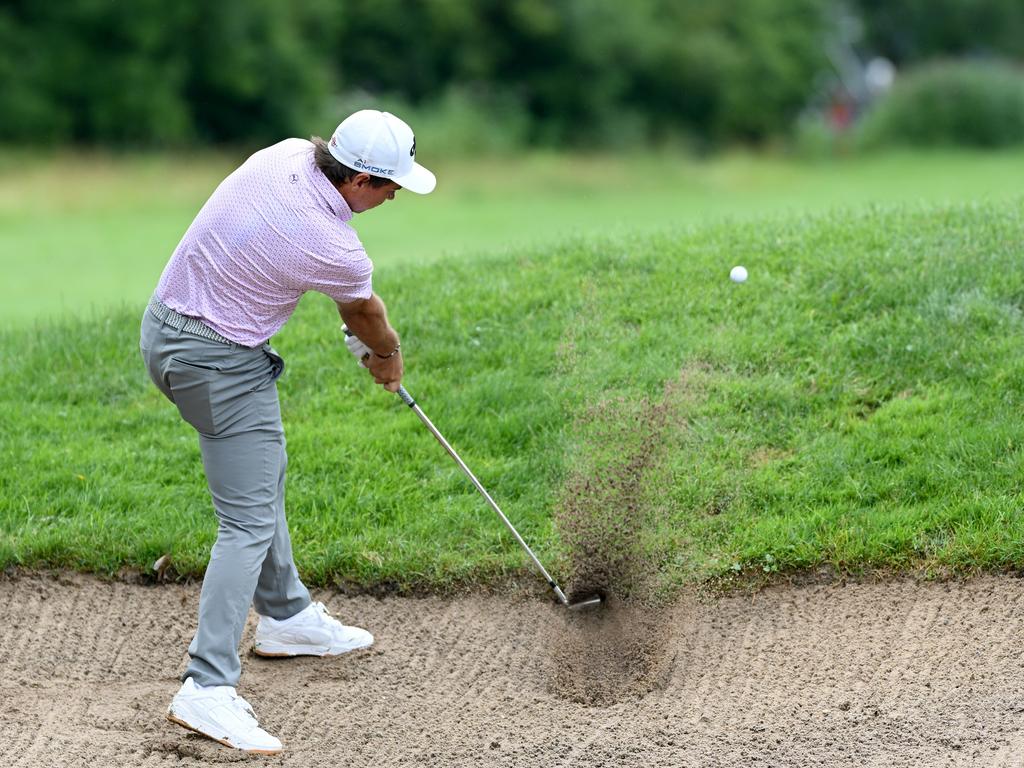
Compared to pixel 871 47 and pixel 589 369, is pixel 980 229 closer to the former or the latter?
pixel 589 369

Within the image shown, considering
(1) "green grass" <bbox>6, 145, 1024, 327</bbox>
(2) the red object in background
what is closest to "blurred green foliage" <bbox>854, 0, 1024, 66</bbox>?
(2) the red object in background

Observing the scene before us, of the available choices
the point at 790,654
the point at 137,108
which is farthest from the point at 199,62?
the point at 790,654

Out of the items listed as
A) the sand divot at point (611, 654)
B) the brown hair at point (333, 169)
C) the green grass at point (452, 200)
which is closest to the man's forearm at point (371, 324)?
the brown hair at point (333, 169)

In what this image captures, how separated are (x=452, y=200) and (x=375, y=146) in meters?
25.4

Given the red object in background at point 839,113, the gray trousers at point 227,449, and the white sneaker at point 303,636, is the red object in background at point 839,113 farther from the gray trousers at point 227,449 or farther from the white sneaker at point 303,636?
the gray trousers at point 227,449

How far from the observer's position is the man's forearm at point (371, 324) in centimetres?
534

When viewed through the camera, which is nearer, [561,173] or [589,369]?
[589,369]

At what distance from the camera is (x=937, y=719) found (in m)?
5.21

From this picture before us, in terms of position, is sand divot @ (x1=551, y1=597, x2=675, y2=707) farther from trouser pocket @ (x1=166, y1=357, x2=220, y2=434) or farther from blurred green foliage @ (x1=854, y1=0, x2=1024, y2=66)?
blurred green foliage @ (x1=854, y1=0, x2=1024, y2=66)

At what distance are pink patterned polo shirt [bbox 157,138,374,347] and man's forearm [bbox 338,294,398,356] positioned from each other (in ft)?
0.57

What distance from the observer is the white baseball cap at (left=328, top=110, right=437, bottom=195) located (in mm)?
4961

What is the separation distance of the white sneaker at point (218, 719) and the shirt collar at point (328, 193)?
6.46ft

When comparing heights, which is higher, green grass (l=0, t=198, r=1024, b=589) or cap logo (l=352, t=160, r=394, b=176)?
cap logo (l=352, t=160, r=394, b=176)

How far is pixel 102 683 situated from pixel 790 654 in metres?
3.10
